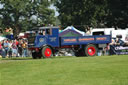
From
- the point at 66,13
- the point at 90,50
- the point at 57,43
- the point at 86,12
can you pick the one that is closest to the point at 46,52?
the point at 57,43

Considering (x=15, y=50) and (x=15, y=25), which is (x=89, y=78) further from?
(x=15, y=25)

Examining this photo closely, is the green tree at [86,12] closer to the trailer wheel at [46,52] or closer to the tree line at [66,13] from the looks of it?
the tree line at [66,13]

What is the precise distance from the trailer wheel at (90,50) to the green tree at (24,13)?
226 ft

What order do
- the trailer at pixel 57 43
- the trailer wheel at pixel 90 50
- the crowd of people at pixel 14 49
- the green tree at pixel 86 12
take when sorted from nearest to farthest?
the trailer at pixel 57 43, the trailer wheel at pixel 90 50, the crowd of people at pixel 14 49, the green tree at pixel 86 12

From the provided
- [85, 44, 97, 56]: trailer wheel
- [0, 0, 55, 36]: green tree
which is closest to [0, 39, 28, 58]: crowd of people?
[85, 44, 97, 56]: trailer wheel

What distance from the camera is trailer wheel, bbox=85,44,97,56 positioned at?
105ft

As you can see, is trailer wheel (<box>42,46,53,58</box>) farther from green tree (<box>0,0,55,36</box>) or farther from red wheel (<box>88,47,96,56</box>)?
green tree (<box>0,0,55,36</box>)

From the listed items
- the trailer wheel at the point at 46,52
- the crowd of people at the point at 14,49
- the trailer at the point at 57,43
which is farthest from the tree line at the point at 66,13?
the trailer wheel at the point at 46,52

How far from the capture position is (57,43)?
31.3 metres

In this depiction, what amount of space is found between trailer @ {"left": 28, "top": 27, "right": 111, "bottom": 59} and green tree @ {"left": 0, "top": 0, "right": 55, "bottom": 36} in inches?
2694

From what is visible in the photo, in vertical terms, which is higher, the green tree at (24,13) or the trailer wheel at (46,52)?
the green tree at (24,13)

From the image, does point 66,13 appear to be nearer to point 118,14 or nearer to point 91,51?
point 118,14

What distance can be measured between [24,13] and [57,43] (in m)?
70.7

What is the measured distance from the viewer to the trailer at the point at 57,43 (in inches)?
1208
